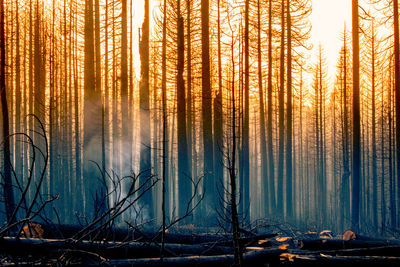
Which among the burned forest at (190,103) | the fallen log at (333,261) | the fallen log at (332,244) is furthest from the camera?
the burned forest at (190,103)

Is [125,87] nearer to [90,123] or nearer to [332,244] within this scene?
[90,123]

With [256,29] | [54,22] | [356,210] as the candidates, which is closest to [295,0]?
[256,29]

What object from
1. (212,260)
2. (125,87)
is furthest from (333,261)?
(125,87)

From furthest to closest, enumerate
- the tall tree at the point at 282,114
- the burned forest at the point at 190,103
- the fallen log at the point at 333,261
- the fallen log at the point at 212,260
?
1. the tall tree at the point at 282,114
2. the burned forest at the point at 190,103
3. the fallen log at the point at 333,261
4. the fallen log at the point at 212,260

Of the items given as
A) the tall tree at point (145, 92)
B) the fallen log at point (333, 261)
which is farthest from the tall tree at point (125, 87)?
the fallen log at point (333, 261)

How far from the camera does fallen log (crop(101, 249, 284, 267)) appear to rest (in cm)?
448

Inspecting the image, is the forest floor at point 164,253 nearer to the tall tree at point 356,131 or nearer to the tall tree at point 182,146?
the tall tree at point 182,146

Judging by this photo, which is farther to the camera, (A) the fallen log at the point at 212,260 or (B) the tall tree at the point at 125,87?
(B) the tall tree at the point at 125,87

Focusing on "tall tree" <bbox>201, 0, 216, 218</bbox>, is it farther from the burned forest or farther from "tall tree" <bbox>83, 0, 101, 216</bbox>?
"tall tree" <bbox>83, 0, 101, 216</bbox>

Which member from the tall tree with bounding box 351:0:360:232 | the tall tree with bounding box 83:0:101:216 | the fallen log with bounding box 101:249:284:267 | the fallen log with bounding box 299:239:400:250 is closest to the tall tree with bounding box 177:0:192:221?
the tall tree with bounding box 83:0:101:216

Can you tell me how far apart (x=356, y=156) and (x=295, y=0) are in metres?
8.40

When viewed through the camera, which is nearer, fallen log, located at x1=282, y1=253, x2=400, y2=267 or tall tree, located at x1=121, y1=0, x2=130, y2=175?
fallen log, located at x1=282, y1=253, x2=400, y2=267

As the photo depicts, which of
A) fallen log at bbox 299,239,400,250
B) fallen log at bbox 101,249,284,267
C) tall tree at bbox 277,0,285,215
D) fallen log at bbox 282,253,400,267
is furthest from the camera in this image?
tall tree at bbox 277,0,285,215

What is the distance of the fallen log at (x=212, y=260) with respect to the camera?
14.7ft
